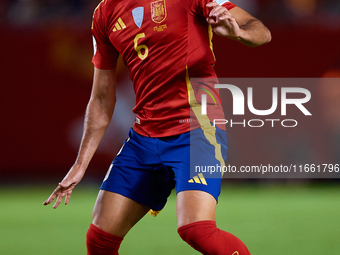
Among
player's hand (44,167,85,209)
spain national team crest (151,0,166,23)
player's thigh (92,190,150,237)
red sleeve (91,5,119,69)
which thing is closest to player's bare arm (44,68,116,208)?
red sleeve (91,5,119,69)

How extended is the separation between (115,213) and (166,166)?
0.37 metres

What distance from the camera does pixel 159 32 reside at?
295cm

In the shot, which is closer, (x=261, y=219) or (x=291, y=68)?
(x=261, y=219)

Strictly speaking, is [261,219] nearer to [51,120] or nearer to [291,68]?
[291,68]

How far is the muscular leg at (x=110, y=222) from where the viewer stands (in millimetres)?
2902

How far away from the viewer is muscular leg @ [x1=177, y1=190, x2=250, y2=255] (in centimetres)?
258

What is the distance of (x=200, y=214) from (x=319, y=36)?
22.9 feet

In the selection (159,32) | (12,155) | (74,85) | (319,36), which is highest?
(319,36)

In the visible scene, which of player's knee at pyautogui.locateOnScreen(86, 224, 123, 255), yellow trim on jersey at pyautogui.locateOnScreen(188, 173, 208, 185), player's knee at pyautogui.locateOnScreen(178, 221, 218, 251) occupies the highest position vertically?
yellow trim on jersey at pyautogui.locateOnScreen(188, 173, 208, 185)

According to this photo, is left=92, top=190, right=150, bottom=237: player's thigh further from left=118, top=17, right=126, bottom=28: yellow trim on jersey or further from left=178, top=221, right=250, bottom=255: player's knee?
Answer: left=118, top=17, right=126, bottom=28: yellow trim on jersey

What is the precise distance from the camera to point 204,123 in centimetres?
293

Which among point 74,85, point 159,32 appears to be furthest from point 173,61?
point 74,85

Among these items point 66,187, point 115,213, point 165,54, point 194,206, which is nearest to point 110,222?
point 115,213

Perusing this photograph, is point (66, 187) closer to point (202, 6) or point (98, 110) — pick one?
point (98, 110)
